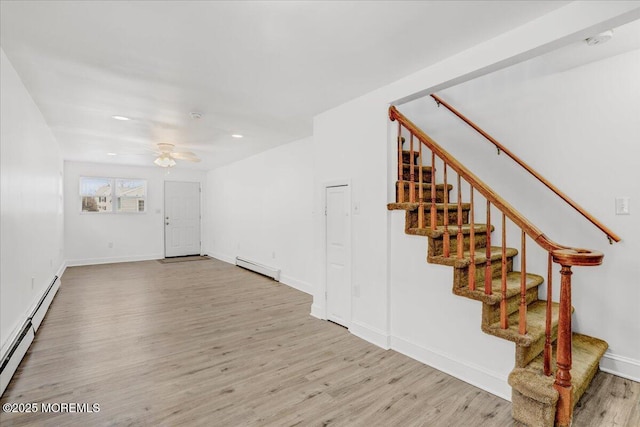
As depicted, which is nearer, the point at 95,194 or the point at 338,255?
the point at 338,255

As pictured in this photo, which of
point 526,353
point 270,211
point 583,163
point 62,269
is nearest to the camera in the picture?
point 526,353

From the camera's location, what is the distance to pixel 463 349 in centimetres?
248

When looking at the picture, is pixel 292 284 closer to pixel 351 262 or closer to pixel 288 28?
pixel 351 262

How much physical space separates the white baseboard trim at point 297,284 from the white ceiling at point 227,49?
2607 mm

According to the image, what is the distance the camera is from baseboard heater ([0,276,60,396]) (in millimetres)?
2271

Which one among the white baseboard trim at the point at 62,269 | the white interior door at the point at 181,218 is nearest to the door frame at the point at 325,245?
the white baseboard trim at the point at 62,269

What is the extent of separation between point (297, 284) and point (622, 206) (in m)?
4.10

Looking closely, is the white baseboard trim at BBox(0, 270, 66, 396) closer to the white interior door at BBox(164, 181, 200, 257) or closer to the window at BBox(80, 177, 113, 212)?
the window at BBox(80, 177, 113, 212)

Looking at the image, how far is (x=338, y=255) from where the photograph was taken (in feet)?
11.9

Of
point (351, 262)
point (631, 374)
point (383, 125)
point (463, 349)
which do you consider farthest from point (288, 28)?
point (631, 374)

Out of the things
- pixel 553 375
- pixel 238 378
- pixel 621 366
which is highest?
pixel 553 375

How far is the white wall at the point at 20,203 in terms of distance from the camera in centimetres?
246

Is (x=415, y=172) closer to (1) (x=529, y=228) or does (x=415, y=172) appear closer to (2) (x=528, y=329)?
(1) (x=529, y=228)

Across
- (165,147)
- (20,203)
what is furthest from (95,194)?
(20,203)
